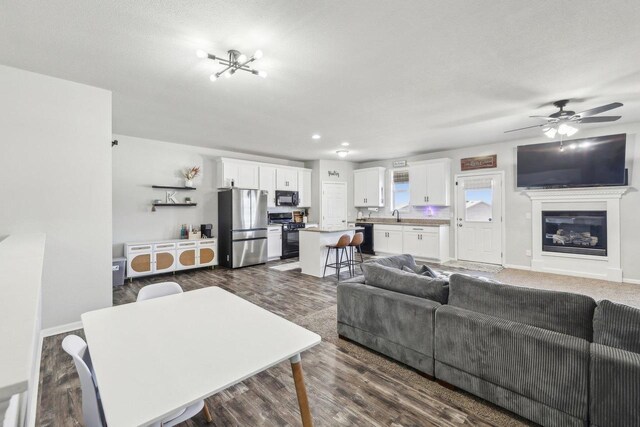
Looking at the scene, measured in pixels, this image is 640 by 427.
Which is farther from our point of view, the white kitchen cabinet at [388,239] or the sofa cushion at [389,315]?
the white kitchen cabinet at [388,239]

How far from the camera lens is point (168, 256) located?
5531mm

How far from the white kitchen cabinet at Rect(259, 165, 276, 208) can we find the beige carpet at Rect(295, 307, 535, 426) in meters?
4.48

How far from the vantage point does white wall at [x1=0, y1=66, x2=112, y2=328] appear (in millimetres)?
2871

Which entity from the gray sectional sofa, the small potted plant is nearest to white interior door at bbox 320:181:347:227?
the small potted plant

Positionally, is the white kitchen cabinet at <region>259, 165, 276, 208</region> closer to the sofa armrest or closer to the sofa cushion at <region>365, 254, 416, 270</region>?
the sofa cushion at <region>365, 254, 416, 270</region>

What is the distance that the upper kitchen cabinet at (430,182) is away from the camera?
6898 millimetres

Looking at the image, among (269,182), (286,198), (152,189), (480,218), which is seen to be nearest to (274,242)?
(286,198)

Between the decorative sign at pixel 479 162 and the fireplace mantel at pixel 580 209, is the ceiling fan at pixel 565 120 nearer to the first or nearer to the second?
the fireplace mantel at pixel 580 209

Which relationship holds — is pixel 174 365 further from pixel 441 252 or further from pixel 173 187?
pixel 441 252

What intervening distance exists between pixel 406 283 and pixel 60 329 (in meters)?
3.71

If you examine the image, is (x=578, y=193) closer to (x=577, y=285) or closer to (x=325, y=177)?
(x=577, y=285)

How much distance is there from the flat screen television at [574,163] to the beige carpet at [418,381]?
16.3 ft

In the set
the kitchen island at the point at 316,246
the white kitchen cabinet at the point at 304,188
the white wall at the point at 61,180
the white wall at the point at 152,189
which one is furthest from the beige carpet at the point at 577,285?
the white wall at the point at 152,189

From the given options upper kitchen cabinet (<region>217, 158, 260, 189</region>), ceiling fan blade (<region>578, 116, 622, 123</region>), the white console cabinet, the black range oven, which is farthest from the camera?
the black range oven
